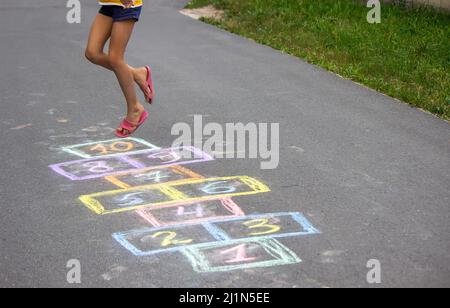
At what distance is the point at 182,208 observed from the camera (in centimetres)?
571

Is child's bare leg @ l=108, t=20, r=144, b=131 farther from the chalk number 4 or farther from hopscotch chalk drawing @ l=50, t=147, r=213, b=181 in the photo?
the chalk number 4

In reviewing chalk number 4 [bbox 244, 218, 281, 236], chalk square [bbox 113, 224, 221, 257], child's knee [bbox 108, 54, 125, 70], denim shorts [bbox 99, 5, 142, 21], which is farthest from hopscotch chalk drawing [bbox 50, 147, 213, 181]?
chalk number 4 [bbox 244, 218, 281, 236]

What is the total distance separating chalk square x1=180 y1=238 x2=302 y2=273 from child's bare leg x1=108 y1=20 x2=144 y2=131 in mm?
2370

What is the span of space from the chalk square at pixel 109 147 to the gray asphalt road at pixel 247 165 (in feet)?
0.42

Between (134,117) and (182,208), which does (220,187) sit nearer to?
(182,208)

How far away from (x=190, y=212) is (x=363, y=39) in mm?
7927

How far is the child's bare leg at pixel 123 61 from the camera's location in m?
6.87

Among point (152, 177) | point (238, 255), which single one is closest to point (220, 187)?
point (152, 177)

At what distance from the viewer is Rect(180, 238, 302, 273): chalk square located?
478 cm

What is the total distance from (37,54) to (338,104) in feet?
16.0

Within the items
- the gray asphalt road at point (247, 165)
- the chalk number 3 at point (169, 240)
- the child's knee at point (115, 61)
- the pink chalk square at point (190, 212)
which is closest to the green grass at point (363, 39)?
the gray asphalt road at point (247, 165)

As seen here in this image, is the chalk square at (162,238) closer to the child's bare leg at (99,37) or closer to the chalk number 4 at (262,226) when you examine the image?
the chalk number 4 at (262,226)
